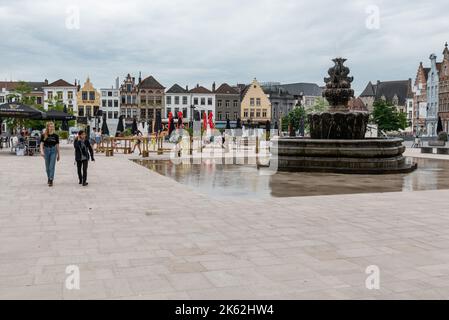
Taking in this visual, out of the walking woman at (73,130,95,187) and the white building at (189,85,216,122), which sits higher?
the white building at (189,85,216,122)

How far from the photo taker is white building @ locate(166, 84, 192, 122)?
96.3 meters

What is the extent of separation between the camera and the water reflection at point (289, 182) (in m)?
12.1

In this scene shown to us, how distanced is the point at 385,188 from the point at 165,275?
30.0ft

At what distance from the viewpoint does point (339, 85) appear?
2111 centimetres

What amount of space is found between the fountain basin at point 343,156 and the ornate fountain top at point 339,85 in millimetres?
3700

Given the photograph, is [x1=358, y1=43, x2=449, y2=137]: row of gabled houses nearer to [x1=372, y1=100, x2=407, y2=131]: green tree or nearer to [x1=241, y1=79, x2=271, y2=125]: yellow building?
[x1=372, y1=100, x2=407, y2=131]: green tree

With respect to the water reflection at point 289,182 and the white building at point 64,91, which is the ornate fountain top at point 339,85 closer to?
the water reflection at point 289,182

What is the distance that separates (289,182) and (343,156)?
164 inches

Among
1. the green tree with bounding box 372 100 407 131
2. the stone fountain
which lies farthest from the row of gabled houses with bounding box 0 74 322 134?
the stone fountain

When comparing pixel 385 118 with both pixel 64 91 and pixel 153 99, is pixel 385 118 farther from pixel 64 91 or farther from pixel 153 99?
pixel 64 91

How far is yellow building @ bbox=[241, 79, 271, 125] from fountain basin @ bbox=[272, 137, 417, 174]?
258ft

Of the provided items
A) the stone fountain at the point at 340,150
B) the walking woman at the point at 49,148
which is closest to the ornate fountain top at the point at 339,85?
the stone fountain at the point at 340,150

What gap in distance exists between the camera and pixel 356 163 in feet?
56.6
